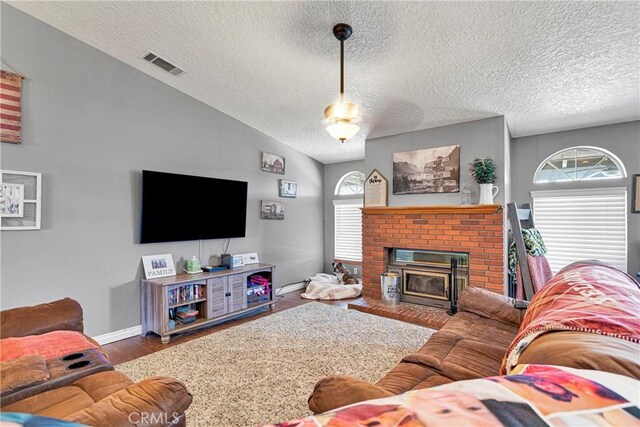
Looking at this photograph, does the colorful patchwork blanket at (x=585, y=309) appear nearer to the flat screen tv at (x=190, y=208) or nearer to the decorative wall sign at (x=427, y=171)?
the decorative wall sign at (x=427, y=171)

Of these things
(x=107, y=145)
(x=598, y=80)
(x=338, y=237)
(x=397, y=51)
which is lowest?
(x=338, y=237)

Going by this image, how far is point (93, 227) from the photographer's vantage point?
304cm

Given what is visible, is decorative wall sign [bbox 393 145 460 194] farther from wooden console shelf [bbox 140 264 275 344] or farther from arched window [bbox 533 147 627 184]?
wooden console shelf [bbox 140 264 275 344]

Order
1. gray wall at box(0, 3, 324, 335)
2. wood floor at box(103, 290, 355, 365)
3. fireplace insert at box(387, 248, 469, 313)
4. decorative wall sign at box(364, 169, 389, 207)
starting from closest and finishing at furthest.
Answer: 1. gray wall at box(0, 3, 324, 335)
2. wood floor at box(103, 290, 355, 365)
3. fireplace insert at box(387, 248, 469, 313)
4. decorative wall sign at box(364, 169, 389, 207)

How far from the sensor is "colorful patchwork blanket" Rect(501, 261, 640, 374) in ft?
3.37

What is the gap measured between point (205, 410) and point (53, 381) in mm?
902

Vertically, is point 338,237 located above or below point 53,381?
above

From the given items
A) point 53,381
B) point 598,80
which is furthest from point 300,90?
point 53,381

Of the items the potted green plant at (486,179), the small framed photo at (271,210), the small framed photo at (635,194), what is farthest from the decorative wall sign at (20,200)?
the small framed photo at (635,194)

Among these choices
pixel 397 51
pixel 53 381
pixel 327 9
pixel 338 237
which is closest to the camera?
pixel 53 381

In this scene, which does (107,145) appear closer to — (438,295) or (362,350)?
(362,350)

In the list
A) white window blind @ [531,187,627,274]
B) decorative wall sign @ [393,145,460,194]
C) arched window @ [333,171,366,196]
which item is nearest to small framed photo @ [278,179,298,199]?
arched window @ [333,171,366,196]

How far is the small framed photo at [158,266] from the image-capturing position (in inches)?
132

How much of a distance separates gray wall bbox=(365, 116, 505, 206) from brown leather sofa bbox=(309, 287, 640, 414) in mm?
1737
